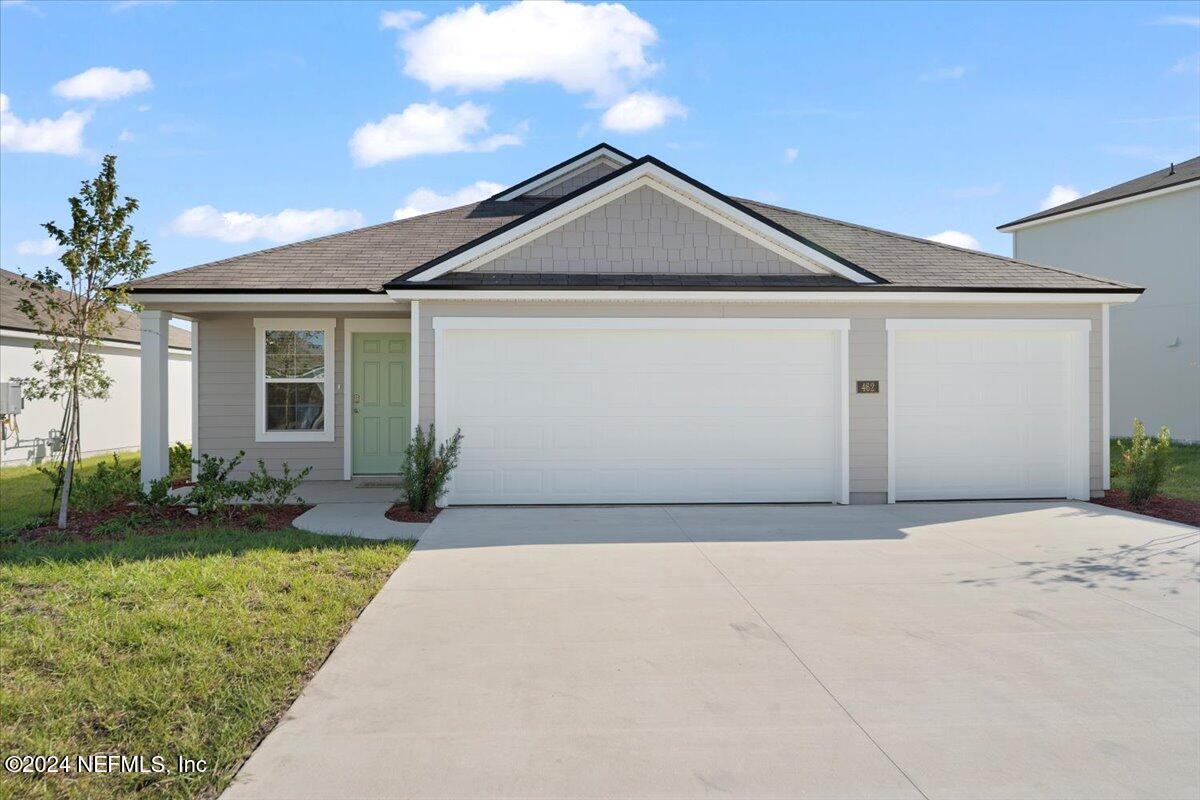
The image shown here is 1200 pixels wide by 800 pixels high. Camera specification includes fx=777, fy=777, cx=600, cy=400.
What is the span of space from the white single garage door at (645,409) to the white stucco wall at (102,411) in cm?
847

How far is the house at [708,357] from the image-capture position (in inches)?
387

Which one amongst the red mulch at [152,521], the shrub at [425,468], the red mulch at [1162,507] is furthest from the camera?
the red mulch at [1162,507]

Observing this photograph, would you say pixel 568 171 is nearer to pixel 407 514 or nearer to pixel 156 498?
pixel 407 514

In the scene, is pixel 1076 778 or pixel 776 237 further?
pixel 776 237

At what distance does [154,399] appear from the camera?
10.4 m

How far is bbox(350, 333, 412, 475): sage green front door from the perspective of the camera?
39.8 ft

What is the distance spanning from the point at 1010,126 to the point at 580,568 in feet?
43.6

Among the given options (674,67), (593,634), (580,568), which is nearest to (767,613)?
(593,634)

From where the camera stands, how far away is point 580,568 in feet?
22.2

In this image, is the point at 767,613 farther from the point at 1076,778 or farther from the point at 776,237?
the point at 776,237

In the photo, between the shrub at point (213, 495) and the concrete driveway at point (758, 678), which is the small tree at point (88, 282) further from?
the concrete driveway at point (758, 678)

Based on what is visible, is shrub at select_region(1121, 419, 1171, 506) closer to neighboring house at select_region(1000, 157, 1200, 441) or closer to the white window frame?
neighboring house at select_region(1000, 157, 1200, 441)

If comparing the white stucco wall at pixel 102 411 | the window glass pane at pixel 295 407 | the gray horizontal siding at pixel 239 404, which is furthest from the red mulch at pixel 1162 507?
the white stucco wall at pixel 102 411

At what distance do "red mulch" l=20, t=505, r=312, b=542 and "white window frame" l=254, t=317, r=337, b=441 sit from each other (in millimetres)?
2839
